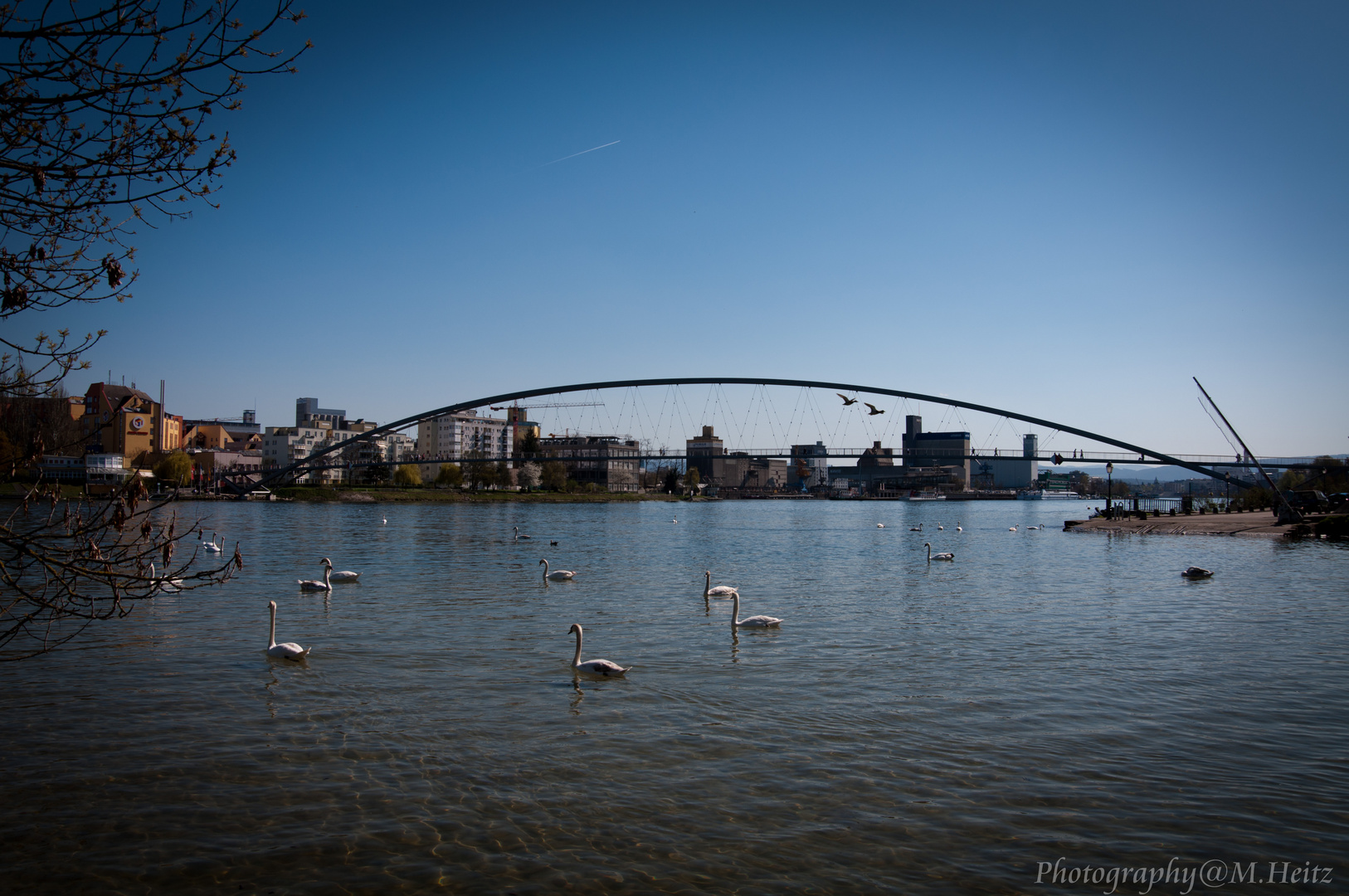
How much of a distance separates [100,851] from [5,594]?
54.6ft

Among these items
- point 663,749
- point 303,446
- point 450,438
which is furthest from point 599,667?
point 450,438

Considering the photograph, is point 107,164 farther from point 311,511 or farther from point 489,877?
point 311,511

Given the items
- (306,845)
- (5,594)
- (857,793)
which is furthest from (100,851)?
(5,594)

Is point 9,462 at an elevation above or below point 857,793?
above

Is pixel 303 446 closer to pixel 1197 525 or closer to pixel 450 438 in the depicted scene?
pixel 450 438

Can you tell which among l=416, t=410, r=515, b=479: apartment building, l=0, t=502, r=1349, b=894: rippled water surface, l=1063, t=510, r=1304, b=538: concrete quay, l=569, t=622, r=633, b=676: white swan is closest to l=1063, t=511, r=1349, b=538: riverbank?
l=1063, t=510, r=1304, b=538: concrete quay

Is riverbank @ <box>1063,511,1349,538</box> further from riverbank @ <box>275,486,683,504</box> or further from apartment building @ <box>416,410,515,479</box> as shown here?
apartment building @ <box>416,410,515,479</box>

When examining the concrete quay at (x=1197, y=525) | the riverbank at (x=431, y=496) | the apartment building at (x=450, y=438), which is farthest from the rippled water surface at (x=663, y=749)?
Answer: the apartment building at (x=450, y=438)

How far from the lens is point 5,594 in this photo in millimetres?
18828

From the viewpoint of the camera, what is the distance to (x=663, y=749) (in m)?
8.79

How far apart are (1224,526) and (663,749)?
51.4 meters

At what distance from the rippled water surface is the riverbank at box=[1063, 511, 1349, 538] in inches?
1085

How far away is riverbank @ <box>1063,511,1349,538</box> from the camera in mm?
40062

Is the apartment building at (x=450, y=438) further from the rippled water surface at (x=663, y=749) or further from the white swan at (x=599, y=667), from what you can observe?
the white swan at (x=599, y=667)
